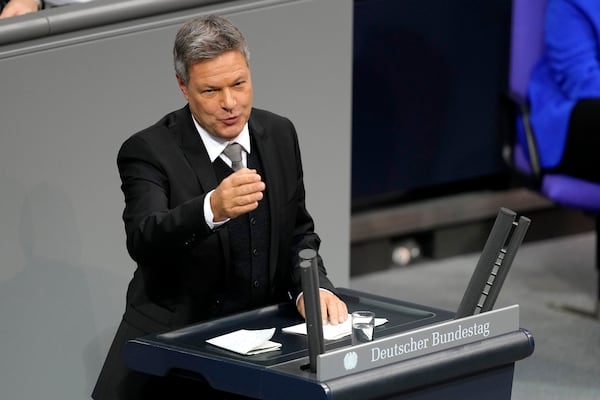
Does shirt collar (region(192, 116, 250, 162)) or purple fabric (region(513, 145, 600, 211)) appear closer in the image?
shirt collar (region(192, 116, 250, 162))

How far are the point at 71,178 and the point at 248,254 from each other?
69 centimetres

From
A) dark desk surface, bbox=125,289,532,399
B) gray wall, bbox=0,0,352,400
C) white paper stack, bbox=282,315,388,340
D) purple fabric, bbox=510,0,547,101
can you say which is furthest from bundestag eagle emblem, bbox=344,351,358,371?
purple fabric, bbox=510,0,547,101

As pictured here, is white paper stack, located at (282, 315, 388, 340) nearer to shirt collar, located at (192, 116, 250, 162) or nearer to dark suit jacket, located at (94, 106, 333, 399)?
dark suit jacket, located at (94, 106, 333, 399)

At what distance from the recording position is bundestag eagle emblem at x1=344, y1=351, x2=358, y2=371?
2520 mm

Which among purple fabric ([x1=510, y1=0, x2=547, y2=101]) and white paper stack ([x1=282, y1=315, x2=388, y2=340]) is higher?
purple fabric ([x1=510, y1=0, x2=547, y2=101])

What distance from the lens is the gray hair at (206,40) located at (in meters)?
2.81

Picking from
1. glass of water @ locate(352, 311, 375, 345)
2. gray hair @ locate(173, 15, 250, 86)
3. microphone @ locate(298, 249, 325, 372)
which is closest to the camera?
microphone @ locate(298, 249, 325, 372)

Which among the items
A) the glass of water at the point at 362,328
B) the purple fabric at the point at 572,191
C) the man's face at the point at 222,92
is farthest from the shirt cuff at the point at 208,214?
the purple fabric at the point at 572,191

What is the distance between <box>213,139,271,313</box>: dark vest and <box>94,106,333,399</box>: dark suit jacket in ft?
0.04

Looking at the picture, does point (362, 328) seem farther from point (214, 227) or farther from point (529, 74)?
point (529, 74)

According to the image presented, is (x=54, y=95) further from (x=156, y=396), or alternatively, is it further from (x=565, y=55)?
(x=565, y=55)

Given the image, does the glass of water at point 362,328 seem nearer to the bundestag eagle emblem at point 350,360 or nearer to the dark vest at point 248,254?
the bundestag eagle emblem at point 350,360

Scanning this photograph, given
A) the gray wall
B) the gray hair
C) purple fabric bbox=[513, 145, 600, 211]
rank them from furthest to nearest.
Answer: purple fabric bbox=[513, 145, 600, 211]
the gray wall
the gray hair

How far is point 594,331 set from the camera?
5254 millimetres
